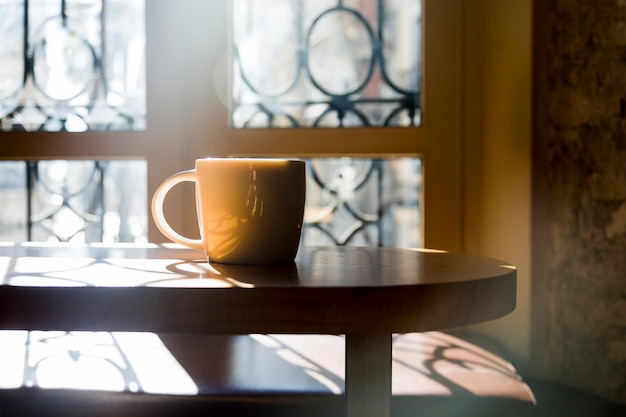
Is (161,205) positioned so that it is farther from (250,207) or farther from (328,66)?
(328,66)

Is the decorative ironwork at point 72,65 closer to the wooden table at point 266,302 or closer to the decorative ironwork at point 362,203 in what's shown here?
the decorative ironwork at point 362,203

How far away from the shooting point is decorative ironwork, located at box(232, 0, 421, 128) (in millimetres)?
1499

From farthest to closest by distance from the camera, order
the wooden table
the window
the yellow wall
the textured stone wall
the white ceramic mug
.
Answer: the window, the yellow wall, the textured stone wall, the white ceramic mug, the wooden table

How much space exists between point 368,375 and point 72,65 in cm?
125

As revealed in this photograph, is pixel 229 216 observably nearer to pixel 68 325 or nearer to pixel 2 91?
pixel 68 325

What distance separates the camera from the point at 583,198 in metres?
1.18

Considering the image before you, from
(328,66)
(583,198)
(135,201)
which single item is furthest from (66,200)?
(583,198)

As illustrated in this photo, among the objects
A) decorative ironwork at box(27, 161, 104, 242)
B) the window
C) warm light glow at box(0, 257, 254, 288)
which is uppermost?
the window

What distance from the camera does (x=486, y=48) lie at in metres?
1.42

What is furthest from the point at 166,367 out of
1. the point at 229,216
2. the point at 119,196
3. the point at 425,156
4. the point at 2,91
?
the point at 2,91

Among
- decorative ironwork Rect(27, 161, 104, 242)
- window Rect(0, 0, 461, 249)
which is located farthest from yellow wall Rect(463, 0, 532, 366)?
decorative ironwork Rect(27, 161, 104, 242)

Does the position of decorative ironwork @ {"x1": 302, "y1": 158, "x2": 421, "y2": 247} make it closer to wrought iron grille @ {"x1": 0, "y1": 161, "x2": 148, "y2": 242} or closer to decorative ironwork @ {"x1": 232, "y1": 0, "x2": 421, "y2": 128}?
decorative ironwork @ {"x1": 232, "y1": 0, "x2": 421, "y2": 128}

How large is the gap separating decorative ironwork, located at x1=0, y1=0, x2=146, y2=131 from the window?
0.22ft

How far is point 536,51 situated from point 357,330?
933 mm
